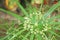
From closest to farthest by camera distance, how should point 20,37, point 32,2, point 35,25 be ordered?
point 35,25 < point 20,37 < point 32,2

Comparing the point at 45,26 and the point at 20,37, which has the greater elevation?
the point at 45,26

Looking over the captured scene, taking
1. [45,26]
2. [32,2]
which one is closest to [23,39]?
[45,26]

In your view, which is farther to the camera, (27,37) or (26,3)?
(26,3)

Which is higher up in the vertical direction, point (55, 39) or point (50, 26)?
point (50, 26)

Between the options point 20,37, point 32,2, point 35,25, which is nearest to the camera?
point 35,25

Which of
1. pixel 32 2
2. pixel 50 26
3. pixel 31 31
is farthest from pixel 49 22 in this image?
pixel 32 2

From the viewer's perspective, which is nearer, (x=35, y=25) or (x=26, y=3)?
(x=35, y=25)

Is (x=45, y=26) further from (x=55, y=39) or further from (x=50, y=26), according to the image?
(x=55, y=39)

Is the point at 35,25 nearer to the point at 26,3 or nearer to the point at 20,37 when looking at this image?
the point at 20,37

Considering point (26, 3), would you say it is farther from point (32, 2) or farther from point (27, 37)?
point (27, 37)
